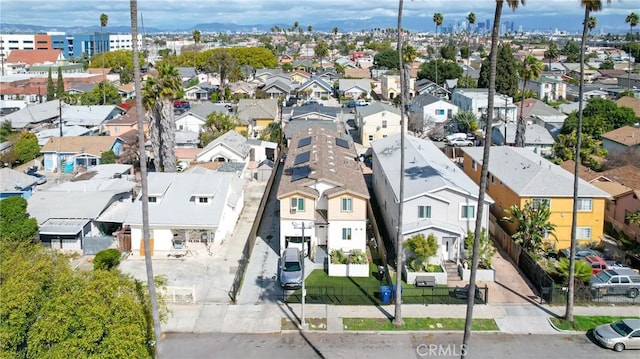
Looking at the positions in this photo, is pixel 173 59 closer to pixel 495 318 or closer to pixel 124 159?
pixel 124 159

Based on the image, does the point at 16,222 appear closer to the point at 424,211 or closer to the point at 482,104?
the point at 424,211

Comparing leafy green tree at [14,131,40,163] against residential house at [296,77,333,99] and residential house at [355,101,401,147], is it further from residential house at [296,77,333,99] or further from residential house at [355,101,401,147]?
residential house at [296,77,333,99]

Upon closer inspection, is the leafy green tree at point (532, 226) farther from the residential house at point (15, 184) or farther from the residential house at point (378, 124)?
the residential house at point (378, 124)

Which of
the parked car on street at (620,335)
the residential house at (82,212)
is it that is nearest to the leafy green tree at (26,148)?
the residential house at (82,212)

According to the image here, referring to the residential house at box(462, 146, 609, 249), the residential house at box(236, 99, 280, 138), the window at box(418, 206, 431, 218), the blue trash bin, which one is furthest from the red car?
the residential house at box(236, 99, 280, 138)

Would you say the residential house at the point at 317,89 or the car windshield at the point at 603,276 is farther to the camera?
the residential house at the point at 317,89
